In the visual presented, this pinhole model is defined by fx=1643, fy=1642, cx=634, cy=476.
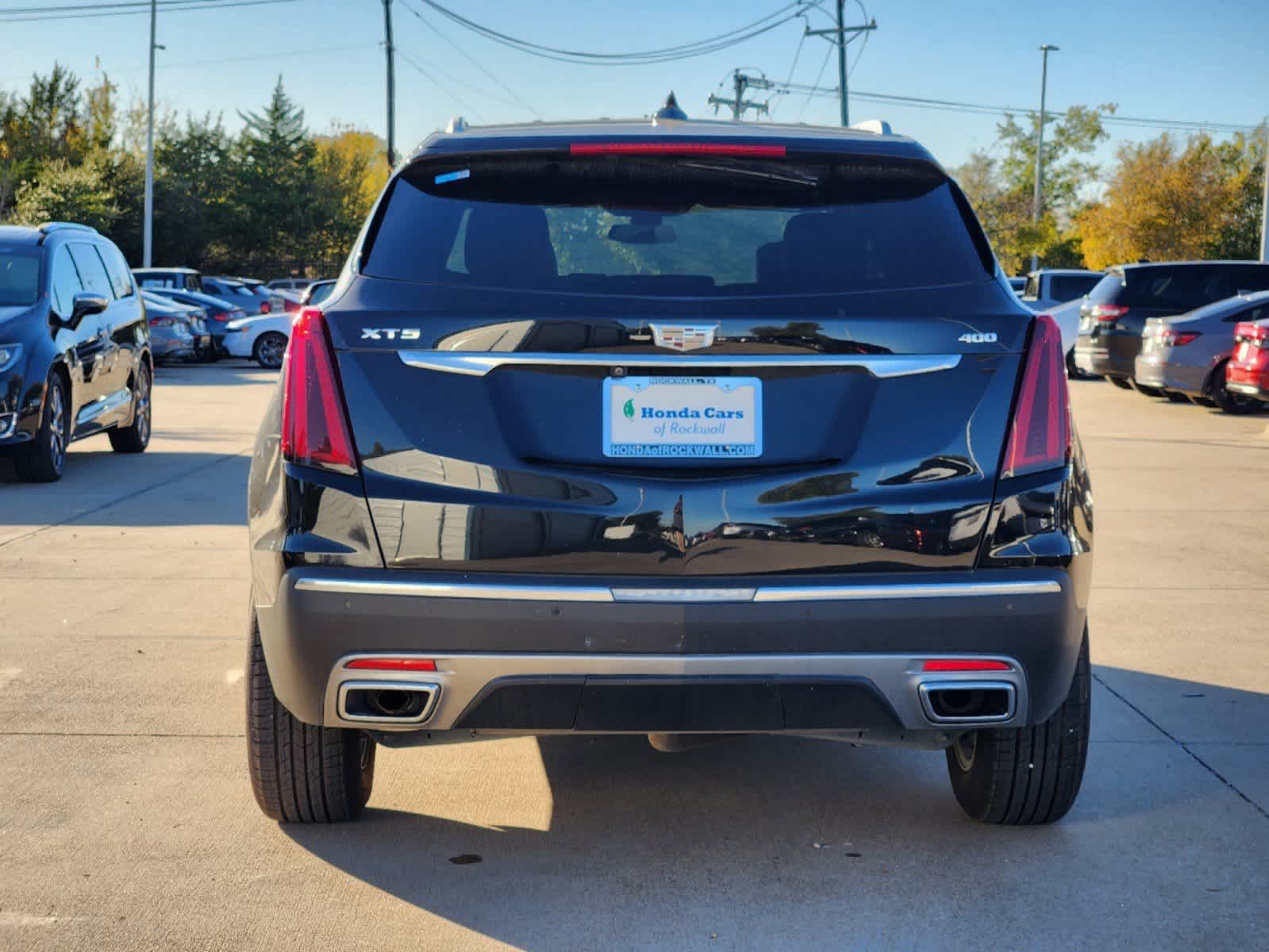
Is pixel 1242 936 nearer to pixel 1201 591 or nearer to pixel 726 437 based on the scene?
pixel 726 437

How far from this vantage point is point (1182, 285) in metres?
22.4

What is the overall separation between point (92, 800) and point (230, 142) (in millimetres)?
66106

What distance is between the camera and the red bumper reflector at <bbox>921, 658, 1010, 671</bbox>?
3559 millimetres

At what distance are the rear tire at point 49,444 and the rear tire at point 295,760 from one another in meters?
8.10

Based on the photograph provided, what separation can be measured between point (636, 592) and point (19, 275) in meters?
10.1

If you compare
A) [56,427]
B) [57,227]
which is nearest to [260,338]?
[57,227]

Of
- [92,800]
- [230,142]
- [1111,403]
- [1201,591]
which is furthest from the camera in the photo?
[230,142]

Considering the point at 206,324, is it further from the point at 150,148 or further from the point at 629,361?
the point at 629,361

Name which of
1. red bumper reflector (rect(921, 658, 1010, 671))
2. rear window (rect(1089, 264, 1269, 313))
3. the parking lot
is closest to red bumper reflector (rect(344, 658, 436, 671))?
the parking lot

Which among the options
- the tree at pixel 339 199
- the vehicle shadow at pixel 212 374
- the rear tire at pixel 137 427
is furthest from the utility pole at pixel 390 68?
the rear tire at pixel 137 427

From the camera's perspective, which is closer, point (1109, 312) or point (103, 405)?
point (103, 405)

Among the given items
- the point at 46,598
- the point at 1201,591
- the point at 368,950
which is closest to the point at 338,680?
the point at 368,950

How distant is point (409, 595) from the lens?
3506mm

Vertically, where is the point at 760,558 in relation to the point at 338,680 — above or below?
above
